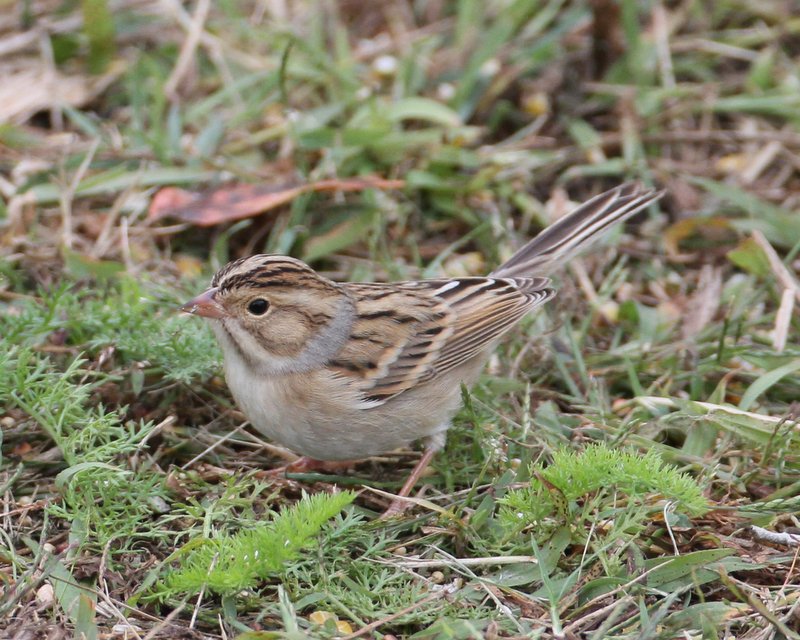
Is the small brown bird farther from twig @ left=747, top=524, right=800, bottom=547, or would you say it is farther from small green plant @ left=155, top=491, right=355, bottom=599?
twig @ left=747, top=524, right=800, bottom=547

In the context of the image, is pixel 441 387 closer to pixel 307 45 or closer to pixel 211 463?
pixel 211 463

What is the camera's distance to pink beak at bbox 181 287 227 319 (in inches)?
161

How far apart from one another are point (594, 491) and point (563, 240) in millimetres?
1480

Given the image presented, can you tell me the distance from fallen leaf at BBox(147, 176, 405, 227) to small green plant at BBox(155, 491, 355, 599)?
2260 millimetres

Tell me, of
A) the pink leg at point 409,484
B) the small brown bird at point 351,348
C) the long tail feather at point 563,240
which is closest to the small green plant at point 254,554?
the pink leg at point 409,484

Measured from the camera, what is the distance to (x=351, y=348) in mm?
4414

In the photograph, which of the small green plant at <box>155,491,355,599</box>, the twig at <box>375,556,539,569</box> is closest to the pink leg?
the twig at <box>375,556,539,569</box>

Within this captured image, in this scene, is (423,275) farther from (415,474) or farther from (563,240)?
(415,474)

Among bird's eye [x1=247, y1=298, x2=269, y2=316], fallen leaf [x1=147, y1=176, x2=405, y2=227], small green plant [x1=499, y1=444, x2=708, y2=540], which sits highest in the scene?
bird's eye [x1=247, y1=298, x2=269, y2=316]

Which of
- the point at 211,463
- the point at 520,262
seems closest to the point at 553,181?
the point at 520,262

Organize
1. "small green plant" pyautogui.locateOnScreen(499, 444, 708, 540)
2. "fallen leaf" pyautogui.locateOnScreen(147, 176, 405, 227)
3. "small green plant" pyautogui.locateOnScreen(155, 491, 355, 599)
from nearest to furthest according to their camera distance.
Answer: "small green plant" pyautogui.locateOnScreen(155, 491, 355, 599)
"small green plant" pyautogui.locateOnScreen(499, 444, 708, 540)
"fallen leaf" pyautogui.locateOnScreen(147, 176, 405, 227)

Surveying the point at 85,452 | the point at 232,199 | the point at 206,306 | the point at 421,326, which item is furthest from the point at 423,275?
the point at 85,452

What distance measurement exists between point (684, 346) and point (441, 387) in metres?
1.13

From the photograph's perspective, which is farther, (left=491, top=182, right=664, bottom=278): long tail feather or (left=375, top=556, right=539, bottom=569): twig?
(left=491, top=182, right=664, bottom=278): long tail feather
